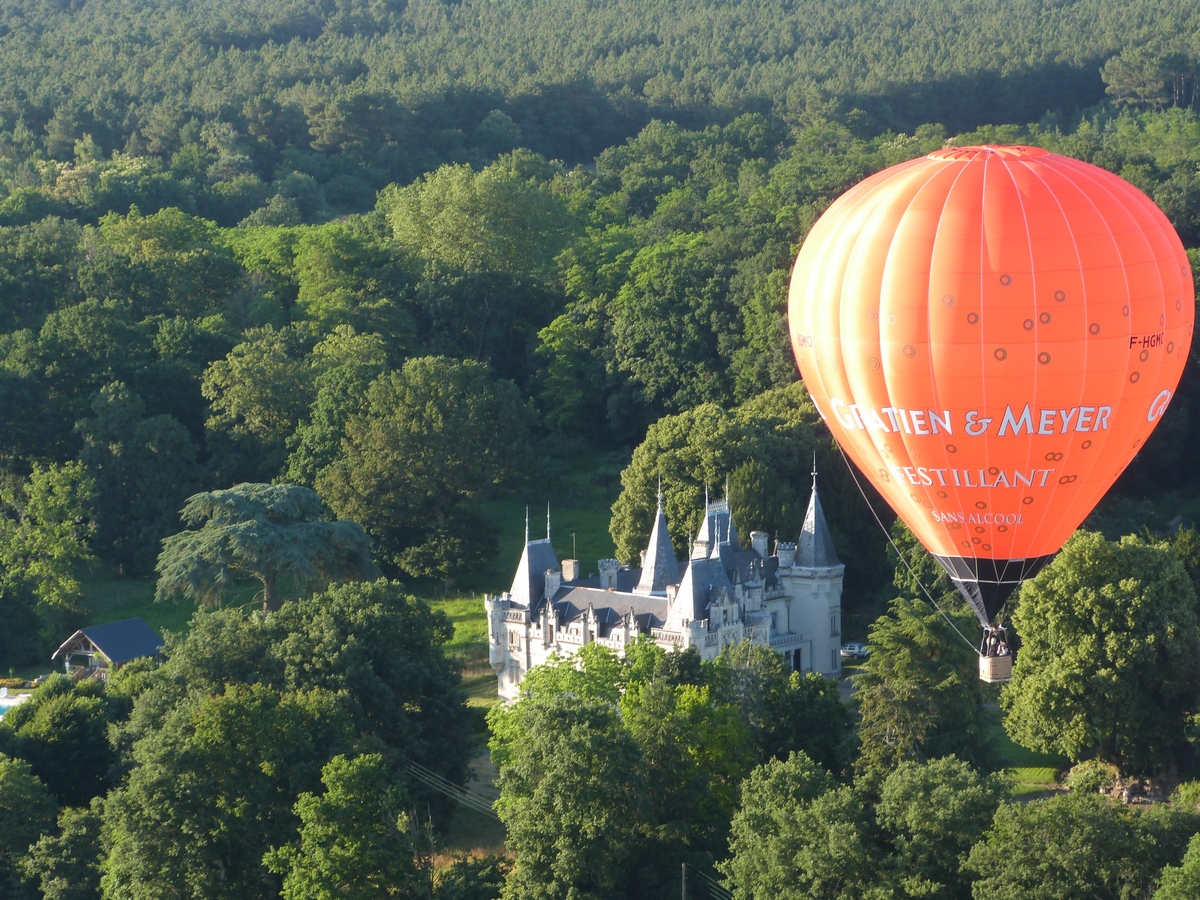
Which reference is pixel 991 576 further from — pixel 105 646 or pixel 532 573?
pixel 105 646

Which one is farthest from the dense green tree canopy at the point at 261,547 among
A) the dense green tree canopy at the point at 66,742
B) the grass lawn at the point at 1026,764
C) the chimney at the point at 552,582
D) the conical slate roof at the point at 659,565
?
the grass lawn at the point at 1026,764

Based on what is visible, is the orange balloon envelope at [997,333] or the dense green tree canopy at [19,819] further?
the dense green tree canopy at [19,819]

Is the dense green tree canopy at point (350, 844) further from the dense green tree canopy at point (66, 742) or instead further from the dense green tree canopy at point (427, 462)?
the dense green tree canopy at point (427, 462)

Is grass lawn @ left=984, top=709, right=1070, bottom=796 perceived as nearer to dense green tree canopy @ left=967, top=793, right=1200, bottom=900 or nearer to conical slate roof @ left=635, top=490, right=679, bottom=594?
conical slate roof @ left=635, top=490, right=679, bottom=594

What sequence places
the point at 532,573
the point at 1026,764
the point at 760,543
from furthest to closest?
the point at 760,543 → the point at 532,573 → the point at 1026,764

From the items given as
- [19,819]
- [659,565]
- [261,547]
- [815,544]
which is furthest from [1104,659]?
[19,819]

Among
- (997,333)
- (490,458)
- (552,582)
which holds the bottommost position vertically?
(552,582)
